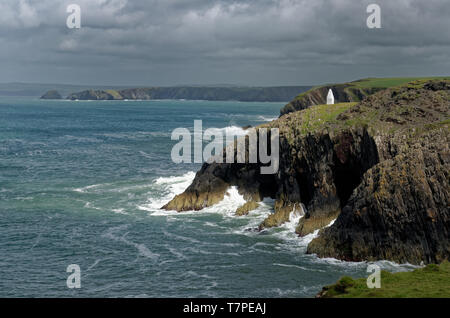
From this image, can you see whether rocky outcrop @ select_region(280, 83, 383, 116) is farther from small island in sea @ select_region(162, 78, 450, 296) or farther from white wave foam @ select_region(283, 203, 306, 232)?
white wave foam @ select_region(283, 203, 306, 232)

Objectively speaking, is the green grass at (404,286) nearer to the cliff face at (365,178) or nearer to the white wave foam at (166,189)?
the cliff face at (365,178)

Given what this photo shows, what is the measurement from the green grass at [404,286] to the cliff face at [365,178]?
19.9 ft

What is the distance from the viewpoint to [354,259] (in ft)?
150

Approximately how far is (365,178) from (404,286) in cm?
1573

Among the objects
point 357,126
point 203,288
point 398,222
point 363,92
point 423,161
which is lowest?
point 203,288

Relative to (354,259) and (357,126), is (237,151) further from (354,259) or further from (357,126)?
(354,259)

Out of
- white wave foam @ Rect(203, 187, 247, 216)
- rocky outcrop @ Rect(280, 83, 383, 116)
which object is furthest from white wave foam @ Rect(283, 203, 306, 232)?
rocky outcrop @ Rect(280, 83, 383, 116)

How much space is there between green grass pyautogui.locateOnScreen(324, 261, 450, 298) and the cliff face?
19.9ft

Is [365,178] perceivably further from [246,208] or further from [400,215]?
[246,208]

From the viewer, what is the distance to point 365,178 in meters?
49.4

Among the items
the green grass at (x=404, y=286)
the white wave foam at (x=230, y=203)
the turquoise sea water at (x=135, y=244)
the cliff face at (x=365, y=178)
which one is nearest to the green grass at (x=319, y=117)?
the cliff face at (x=365, y=178)

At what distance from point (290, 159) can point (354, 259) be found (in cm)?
1932

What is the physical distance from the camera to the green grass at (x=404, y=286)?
108 feet
